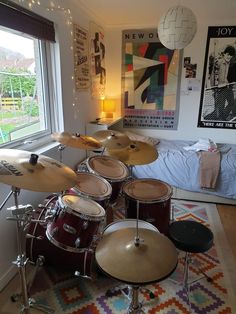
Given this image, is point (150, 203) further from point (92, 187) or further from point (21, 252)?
point (21, 252)

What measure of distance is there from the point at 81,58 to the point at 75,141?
138 centimetres

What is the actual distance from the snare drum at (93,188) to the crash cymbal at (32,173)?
30cm

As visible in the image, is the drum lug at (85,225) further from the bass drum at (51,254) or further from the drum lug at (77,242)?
the bass drum at (51,254)

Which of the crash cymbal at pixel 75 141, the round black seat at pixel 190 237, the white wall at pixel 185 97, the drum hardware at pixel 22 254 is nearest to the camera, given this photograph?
the drum hardware at pixel 22 254

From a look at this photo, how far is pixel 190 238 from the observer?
1.49 m

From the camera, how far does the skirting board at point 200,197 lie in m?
2.79

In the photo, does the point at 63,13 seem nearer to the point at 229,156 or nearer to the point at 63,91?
the point at 63,91

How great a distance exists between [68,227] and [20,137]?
1.01 meters

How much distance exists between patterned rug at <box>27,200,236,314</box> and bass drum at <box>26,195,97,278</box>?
0.09 metres

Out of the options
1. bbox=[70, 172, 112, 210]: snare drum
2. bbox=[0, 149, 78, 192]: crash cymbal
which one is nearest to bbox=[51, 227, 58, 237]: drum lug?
bbox=[70, 172, 112, 210]: snare drum

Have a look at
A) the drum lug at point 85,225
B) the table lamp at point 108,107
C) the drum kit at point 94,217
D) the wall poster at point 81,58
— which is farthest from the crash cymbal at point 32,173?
the table lamp at point 108,107

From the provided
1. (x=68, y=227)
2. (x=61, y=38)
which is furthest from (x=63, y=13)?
(x=68, y=227)

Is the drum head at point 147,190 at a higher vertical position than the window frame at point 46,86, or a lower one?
lower

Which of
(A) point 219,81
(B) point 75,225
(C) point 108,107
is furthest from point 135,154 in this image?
(A) point 219,81
